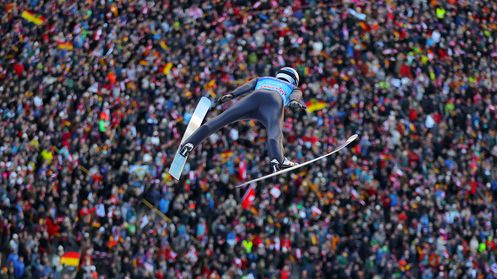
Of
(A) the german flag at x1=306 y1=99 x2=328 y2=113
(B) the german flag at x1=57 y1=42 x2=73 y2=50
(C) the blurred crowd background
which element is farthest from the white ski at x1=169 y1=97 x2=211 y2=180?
(B) the german flag at x1=57 y1=42 x2=73 y2=50

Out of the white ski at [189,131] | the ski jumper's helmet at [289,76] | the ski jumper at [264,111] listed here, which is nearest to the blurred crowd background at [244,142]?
the white ski at [189,131]

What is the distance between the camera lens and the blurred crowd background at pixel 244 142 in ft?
53.6

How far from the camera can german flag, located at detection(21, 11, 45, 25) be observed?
72.7 feet

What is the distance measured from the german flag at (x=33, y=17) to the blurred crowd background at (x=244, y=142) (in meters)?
0.06

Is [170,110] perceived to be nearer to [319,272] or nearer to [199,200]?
[199,200]

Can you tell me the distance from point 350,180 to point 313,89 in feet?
8.63

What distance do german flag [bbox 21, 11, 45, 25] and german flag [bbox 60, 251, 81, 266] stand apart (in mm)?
8230

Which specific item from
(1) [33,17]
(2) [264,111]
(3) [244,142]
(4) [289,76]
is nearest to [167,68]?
(3) [244,142]

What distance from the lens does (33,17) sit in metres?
22.4

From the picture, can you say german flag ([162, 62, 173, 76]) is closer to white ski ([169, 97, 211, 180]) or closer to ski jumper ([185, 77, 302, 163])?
white ski ([169, 97, 211, 180])

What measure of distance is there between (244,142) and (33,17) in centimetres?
786

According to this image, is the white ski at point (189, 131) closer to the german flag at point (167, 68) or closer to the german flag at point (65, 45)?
the german flag at point (167, 68)

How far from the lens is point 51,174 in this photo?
17.7m

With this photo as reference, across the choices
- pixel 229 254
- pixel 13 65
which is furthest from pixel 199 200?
pixel 13 65
